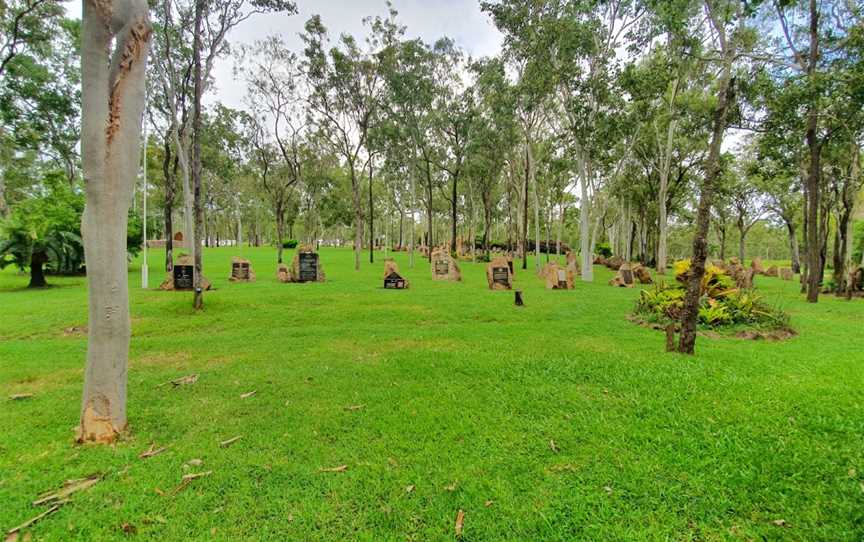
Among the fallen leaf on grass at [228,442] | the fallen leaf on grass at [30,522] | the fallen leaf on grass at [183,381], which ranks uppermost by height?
the fallen leaf on grass at [183,381]

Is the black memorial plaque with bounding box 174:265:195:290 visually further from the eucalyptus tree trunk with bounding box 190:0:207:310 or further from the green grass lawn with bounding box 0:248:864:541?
the green grass lawn with bounding box 0:248:864:541

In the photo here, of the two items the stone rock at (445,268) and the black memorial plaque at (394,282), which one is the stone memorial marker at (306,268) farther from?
the stone rock at (445,268)

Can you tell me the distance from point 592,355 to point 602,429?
212 centimetres

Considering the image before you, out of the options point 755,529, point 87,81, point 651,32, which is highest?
point 651,32

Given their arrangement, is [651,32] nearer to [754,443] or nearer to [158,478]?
[754,443]

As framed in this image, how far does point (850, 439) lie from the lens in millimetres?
2848

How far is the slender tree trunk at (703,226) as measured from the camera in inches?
198

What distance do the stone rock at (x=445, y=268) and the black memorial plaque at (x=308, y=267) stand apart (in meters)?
5.09

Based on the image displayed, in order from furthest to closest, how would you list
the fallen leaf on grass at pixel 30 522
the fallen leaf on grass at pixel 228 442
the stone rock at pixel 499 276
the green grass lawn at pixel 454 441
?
the stone rock at pixel 499 276 < the fallen leaf on grass at pixel 228 442 < the green grass lawn at pixel 454 441 < the fallen leaf on grass at pixel 30 522

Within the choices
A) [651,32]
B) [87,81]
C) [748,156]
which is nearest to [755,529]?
[87,81]

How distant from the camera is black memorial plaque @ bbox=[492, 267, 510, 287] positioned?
43.0ft

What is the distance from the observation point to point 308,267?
48.1 feet

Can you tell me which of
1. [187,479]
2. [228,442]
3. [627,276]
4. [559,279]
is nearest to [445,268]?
[559,279]

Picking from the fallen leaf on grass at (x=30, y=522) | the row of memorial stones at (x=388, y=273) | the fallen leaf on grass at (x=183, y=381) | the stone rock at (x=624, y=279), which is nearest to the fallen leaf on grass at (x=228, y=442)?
the fallen leaf on grass at (x=30, y=522)
